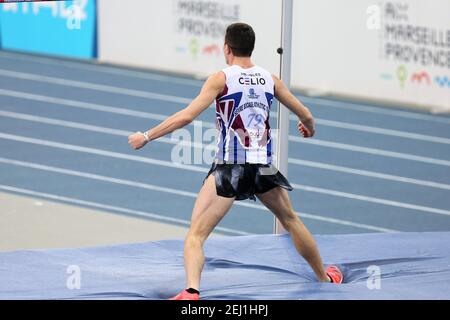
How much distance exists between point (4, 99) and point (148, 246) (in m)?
7.73

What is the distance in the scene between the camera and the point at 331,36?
52.2 ft

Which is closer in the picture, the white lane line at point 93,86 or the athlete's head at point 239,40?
→ the athlete's head at point 239,40

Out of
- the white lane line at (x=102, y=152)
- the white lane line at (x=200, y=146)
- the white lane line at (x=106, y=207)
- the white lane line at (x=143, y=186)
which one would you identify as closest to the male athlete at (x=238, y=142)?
the white lane line at (x=106, y=207)

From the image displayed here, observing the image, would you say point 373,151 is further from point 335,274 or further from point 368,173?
point 335,274

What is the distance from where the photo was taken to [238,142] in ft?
25.7

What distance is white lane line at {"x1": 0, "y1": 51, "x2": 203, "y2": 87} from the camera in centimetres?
1752

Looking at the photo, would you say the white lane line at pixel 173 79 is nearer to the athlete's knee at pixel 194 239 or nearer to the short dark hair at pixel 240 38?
the short dark hair at pixel 240 38

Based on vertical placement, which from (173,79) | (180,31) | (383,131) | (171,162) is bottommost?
(171,162)

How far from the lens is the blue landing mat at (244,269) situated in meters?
7.79

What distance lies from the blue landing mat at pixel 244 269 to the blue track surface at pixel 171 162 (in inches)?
64.9

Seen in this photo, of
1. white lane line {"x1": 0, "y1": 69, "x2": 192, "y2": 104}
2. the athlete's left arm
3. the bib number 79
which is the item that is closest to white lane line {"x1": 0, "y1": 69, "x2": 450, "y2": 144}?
white lane line {"x1": 0, "y1": 69, "x2": 192, "y2": 104}

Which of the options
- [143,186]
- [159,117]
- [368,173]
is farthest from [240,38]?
[159,117]

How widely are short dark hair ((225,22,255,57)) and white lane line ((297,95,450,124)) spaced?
7.74 m

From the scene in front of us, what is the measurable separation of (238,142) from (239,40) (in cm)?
65
